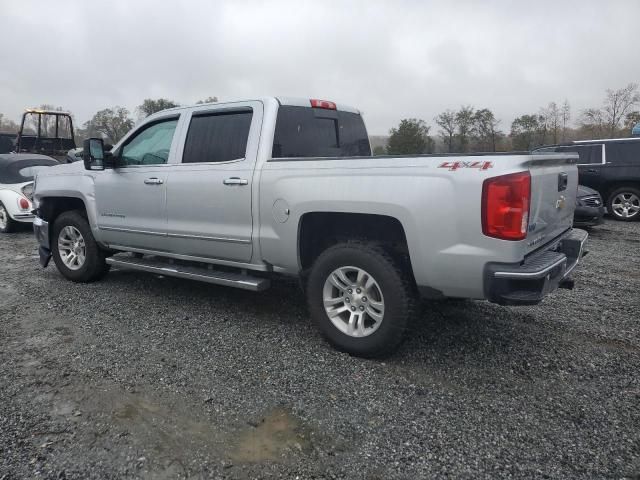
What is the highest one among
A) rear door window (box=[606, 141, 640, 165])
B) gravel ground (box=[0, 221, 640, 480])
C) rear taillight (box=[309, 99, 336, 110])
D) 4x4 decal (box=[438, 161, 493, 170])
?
rear taillight (box=[309, 99, 336, 110])

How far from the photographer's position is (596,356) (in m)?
3.69

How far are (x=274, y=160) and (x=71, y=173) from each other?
2928mm

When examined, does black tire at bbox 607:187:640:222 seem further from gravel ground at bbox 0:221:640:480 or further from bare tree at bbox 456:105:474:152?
bare tree at bbox 456:105:474:152

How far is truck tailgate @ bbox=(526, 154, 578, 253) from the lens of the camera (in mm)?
3108

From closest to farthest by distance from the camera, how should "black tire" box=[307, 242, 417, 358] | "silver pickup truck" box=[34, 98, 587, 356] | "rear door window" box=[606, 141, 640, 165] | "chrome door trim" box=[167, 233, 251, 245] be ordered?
"silver pickup truck" box=[34, 98, 587, 356], "black tire" box=[307, 242, 417, 358], "chrome door trim" box=[167, 233, 251, 245], "rear door window" box=[606, 141, 640, 165]

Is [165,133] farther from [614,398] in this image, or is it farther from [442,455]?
[614,398]

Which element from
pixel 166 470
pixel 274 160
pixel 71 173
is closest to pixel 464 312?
pixel 274 160

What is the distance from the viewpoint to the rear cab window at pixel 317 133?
4.23 meters

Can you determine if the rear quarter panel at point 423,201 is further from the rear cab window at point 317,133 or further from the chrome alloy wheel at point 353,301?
the rear cab window at point 317,133

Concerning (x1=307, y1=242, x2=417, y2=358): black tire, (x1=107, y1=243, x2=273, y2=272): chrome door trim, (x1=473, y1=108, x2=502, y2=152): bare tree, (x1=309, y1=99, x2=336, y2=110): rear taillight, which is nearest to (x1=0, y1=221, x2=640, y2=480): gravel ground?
(x1=307, y1=242, x2=417, y2=358): black tire

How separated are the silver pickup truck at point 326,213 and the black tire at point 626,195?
26.3 feet

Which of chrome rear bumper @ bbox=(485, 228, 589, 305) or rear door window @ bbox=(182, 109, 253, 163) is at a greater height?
rear door window @ bbox=(182, 109, 253, 163)

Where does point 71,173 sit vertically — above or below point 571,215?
above

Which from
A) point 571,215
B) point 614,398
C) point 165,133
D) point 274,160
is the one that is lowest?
point 614,398
